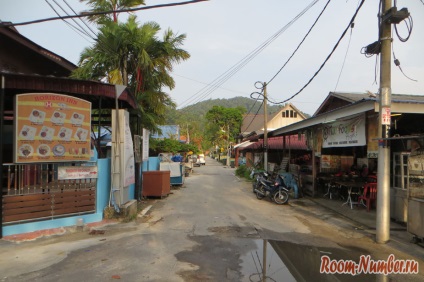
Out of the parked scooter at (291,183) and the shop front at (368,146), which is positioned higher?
the shop front at (368,146)

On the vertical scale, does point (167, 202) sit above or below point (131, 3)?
below

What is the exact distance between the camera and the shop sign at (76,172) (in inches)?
318

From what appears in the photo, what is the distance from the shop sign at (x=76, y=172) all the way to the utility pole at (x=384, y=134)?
23.7 feet

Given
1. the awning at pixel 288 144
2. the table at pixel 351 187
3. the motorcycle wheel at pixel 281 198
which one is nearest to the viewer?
the table at pixel 351 187

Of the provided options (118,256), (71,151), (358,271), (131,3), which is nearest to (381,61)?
(358,271)

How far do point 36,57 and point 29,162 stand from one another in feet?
26.2

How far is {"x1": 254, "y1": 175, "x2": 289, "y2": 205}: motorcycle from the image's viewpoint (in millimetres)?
13148

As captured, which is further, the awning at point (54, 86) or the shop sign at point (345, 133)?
the shop sign at point (345, 133)

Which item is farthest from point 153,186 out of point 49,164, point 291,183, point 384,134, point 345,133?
point 384,134

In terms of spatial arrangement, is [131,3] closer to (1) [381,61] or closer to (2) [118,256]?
(1) [381,61]

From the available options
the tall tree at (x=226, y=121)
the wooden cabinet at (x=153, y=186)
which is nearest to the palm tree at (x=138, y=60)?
the wooden cabinet at (x=153, y=186)

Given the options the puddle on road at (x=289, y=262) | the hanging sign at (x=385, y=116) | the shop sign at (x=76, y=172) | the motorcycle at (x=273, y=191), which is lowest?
the puddle on road at (x=289, y=262)

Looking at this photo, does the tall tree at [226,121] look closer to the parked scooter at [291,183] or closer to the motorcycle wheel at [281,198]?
the parked scooter at [291,183]

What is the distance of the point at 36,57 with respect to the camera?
44.8 ft
